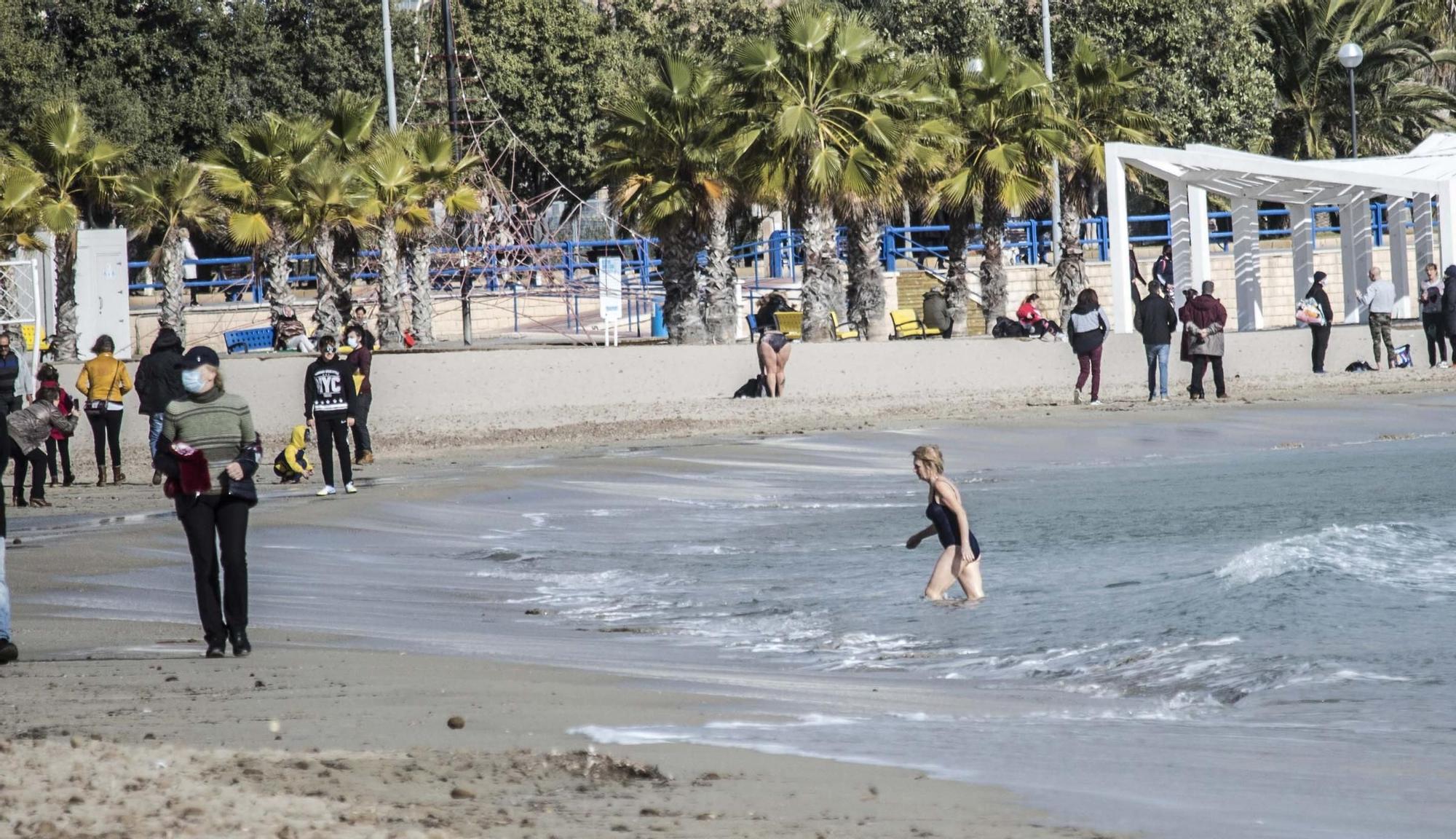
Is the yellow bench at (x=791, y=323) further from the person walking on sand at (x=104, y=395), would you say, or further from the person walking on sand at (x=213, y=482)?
the person walking on sand at (x=213, y=482)

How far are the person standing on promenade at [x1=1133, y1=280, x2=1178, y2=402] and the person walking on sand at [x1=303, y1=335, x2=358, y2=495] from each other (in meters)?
11.0

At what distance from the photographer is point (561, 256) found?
42000mm

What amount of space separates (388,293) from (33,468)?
15034mm

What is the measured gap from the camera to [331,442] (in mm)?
16328

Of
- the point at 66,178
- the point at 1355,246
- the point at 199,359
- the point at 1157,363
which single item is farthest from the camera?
the point at 1355,246

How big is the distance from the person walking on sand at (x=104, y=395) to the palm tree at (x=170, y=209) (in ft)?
41.2

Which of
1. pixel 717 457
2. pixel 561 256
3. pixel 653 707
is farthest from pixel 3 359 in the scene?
pixel 561 256

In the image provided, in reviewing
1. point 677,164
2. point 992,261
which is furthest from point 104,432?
point 992,261

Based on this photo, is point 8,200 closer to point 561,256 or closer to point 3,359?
point 3,359

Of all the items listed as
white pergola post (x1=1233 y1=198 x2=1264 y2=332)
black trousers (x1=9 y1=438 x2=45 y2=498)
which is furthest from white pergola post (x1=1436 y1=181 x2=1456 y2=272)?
black trousers (x1=9 y1=438 x2=45 y2=498)

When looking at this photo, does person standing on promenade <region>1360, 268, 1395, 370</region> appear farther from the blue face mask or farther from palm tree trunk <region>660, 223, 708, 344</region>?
the blue face mask

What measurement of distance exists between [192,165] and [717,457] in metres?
15.9

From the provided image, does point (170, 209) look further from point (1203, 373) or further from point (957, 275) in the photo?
point (1203, 373)

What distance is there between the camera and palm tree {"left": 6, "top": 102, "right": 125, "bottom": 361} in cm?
2811
